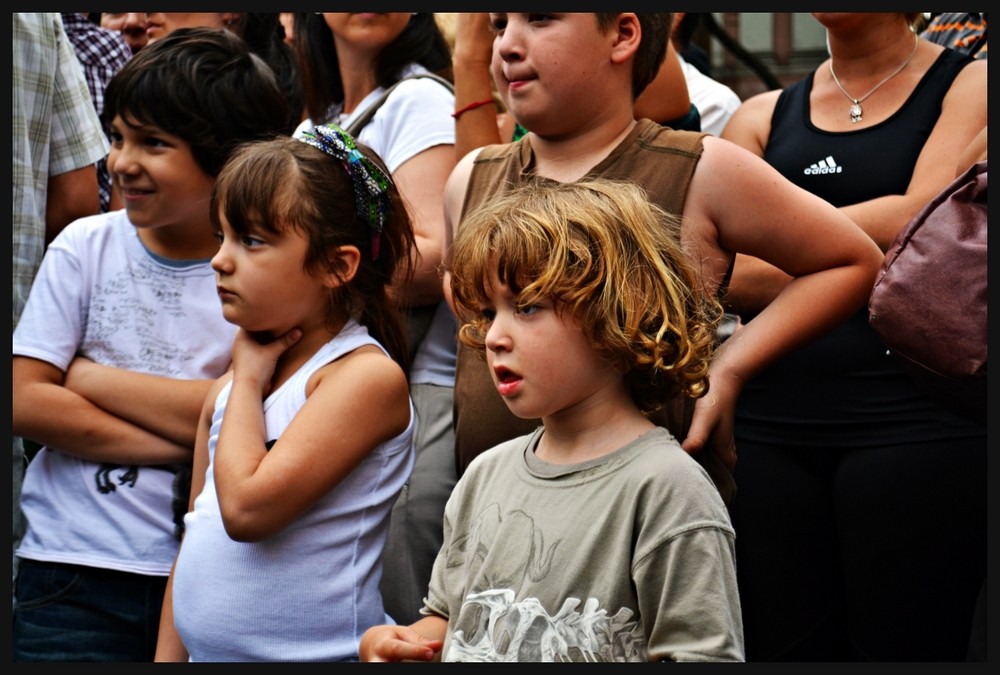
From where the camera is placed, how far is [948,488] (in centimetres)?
294

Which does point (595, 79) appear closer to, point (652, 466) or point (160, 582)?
point (652, 466)

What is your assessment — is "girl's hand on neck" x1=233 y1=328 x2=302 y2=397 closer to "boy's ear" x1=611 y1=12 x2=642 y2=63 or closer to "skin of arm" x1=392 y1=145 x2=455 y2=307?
"skin of arm" x1=392 y1=145 x2=455 y2=307

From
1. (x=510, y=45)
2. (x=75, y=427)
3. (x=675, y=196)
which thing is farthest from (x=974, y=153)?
(x=75, y=427)

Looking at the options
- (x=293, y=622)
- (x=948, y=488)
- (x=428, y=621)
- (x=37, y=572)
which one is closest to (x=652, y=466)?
(x=428, y=621)

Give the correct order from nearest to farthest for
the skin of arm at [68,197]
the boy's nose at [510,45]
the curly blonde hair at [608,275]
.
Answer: the curly blonde hair at [608,275], the boy's nose at [510,45], the skin of arm at [68,197]

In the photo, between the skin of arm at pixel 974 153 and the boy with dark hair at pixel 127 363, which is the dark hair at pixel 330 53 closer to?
the boy with dark hair at pixel 127 363

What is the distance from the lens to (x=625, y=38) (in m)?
2.84

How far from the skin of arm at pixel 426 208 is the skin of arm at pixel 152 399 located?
23.2 inches

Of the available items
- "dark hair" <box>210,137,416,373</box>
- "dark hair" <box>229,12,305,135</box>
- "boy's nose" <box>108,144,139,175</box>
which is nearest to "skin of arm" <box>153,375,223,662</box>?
"dark hair" <box>210,137,416,373</box>

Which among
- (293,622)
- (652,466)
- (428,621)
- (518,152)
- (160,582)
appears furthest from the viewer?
(160,582)

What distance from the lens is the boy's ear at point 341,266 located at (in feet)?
9.54

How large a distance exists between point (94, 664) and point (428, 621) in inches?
40.9

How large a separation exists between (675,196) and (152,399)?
141cm

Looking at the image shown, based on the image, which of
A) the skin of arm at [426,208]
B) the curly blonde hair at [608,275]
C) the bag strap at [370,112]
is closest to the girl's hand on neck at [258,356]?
the skin of arm at [426,208]
